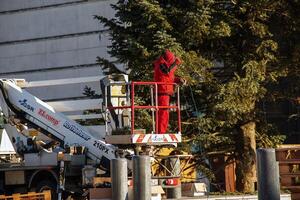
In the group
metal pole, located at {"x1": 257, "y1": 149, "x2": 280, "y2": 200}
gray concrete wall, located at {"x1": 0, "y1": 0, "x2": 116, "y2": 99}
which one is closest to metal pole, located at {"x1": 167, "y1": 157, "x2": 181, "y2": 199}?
metal pole, located at {"x1": 257, "y1": 149, "x2": 280, "y2": 200}

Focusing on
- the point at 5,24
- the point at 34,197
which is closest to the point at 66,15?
the point at 5,24

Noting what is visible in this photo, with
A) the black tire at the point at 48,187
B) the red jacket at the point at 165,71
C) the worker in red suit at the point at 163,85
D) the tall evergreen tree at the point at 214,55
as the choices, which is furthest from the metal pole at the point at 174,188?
the black tire at the point at 48,187

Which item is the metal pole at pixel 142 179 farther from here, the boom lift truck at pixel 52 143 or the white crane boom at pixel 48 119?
the white crane boom at pixel 48 119

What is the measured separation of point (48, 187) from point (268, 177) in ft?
24.3

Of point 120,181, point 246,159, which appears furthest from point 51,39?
point 120,181

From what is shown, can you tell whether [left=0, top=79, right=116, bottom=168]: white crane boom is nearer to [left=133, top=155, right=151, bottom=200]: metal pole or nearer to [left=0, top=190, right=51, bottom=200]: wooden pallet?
[left=0, top=190, right=51, bottom=200]: wooden pallet

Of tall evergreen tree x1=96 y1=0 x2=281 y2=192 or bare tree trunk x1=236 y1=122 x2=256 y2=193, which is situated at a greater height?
tall evergreen tree x1=96 y1=0 x2=281 y2=192

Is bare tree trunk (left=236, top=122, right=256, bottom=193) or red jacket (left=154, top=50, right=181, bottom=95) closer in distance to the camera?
red jacket (left=154, top=50, right=181, bottom=95)

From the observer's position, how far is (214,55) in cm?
1608

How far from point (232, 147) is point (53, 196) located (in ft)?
15.6

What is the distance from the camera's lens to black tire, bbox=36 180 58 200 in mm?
14117

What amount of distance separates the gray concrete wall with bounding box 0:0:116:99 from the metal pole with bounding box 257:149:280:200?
88.0ft

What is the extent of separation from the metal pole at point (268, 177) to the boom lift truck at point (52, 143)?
5.00 meters

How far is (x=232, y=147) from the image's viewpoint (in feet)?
52.2
